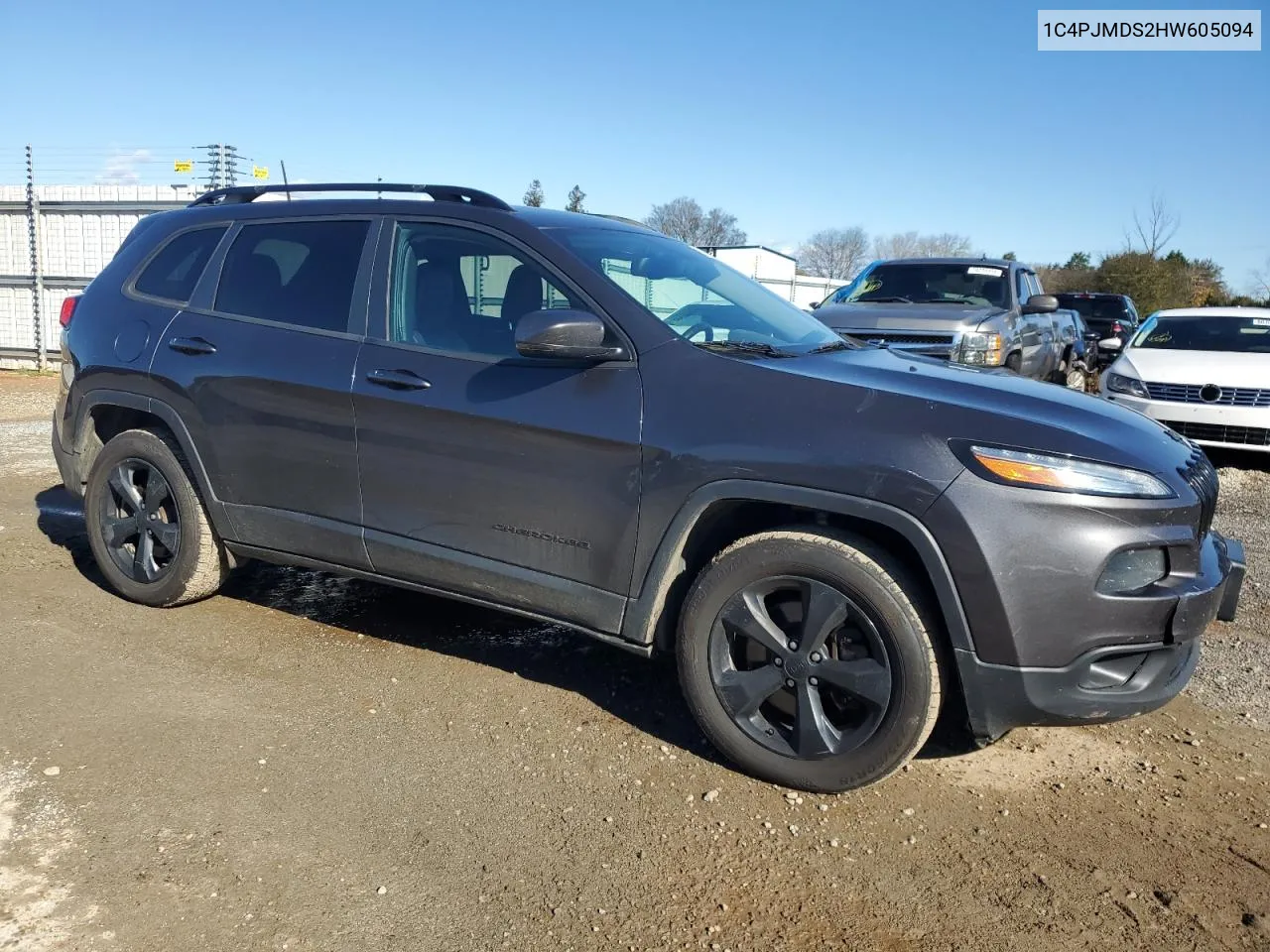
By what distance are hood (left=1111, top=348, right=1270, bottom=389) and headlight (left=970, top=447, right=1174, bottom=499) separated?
7.11 metres

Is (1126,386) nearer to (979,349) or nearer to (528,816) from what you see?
(979,349)

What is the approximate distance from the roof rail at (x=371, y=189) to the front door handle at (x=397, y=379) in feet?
2.40

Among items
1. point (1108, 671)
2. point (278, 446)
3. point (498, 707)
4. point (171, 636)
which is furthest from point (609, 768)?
point (171, 636)

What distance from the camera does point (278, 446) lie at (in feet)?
13.4

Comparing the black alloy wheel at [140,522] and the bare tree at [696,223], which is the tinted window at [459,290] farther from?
the bare tree at [696,223]

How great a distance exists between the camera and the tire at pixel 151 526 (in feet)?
14.7

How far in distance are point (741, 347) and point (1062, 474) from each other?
3.82 ft

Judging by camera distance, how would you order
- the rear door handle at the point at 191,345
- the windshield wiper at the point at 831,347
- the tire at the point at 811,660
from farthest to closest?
the rear door handle at the point at 191,345, the windshield wiper at the point at 831,347, the tire at the point at 811,660

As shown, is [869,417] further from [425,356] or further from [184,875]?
[184,875]

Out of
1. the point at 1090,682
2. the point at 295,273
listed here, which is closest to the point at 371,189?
the point at 295,273

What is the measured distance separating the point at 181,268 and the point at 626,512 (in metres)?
2.63

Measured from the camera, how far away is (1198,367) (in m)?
9.20

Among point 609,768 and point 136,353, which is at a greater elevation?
point 136,353

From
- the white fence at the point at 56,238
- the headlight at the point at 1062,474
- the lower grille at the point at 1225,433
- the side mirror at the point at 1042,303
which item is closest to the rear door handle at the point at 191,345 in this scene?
the headlight at the point at 1062,474
